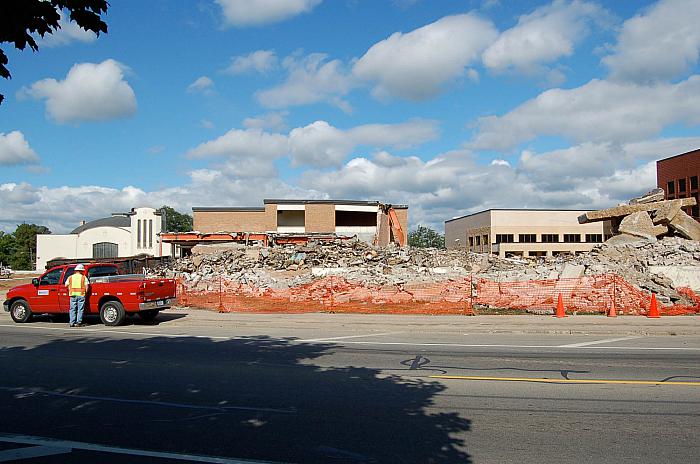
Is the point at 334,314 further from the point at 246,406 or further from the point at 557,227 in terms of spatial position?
the point at 557,227

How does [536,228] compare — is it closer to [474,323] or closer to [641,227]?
[641,227]

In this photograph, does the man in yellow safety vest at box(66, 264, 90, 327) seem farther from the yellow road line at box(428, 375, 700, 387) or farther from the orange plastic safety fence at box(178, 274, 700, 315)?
the yellow road line at box(428, 375, 700, 387)

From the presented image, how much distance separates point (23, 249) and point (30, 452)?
111429mm

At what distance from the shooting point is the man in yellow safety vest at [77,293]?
1710 centimetres

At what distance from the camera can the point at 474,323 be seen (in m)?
17.6

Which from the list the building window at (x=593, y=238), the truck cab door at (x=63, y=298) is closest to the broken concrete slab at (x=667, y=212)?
the truck cab door at (x=63, y=298)

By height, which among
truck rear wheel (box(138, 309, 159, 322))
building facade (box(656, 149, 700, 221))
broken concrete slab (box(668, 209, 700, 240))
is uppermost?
building facade (box(656, 149, 700, 221))

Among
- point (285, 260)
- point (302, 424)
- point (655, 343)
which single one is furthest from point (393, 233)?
point (302, 424)

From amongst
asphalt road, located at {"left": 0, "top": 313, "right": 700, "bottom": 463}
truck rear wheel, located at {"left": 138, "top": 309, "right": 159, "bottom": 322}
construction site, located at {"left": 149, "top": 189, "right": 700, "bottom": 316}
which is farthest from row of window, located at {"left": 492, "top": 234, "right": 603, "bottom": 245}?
asphalt road, located at {"left": 0, "top": 313, "right": 700, "bottom": 463}

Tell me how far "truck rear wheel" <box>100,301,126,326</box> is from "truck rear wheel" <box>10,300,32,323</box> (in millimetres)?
2832

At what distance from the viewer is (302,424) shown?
6.81 m

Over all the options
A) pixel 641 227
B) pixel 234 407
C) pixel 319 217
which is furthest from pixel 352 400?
pixel 319 217

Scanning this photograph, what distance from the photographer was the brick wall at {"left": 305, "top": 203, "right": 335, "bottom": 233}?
56656mm

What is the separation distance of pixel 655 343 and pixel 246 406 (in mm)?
10143
